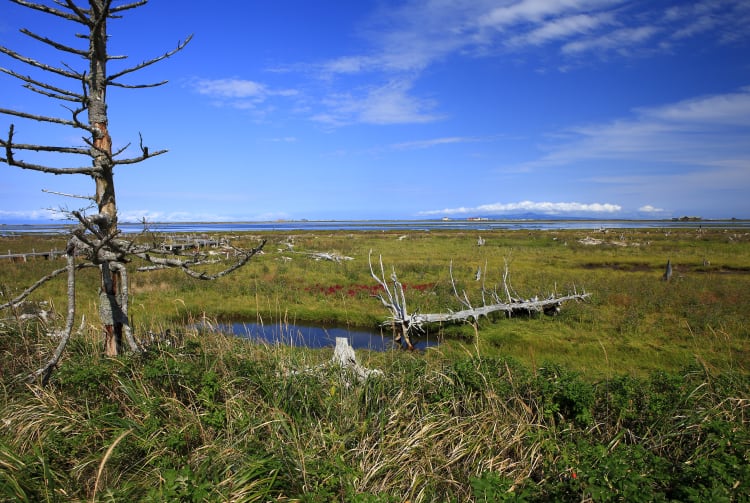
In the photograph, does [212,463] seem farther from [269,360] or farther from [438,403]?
[438,403]

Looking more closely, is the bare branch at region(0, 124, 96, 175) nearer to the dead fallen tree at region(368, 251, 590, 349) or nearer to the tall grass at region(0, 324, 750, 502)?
the tall grass at region(0, 324, 750, 502)

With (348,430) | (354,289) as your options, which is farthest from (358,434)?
(354,289)

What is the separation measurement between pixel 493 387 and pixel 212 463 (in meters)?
3.41

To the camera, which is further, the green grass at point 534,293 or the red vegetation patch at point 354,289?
the red vegetation patch at point 354,289

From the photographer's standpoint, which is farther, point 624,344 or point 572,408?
point 624,344

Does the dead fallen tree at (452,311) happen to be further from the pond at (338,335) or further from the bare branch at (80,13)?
the bare branch at (80,13)

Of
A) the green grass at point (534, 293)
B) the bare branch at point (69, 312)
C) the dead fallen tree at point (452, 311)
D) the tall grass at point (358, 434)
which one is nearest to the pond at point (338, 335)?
the dead fallen tree at point (452, 311)

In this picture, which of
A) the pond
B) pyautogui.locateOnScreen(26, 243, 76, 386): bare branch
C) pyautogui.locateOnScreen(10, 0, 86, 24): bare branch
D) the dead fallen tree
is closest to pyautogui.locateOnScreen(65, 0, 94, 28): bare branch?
pyautogui.locateOnScreen(10, 0, 86, 24): bare branch

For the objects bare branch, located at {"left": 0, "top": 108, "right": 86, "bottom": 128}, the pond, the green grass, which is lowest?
the pond

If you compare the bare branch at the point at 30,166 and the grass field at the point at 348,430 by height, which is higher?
the bare branch at the point at 30,166

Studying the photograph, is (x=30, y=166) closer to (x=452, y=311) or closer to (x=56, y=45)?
(x=56, y=45)

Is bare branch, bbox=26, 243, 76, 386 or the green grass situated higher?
bare branch, bbox=26, 243, 76, 386

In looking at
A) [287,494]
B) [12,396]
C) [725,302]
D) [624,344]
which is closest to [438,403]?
[287,494]

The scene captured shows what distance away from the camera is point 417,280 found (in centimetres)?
2488
